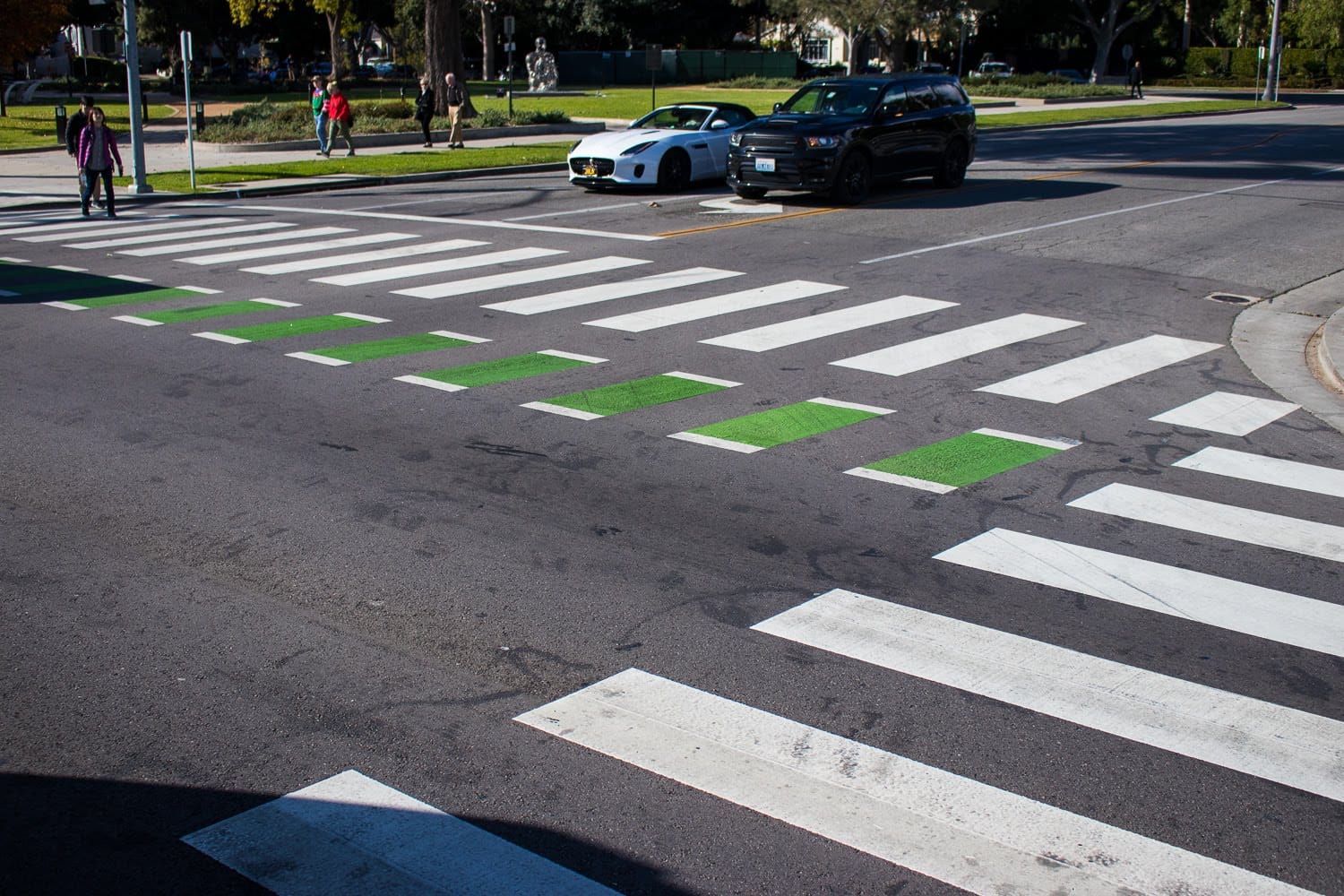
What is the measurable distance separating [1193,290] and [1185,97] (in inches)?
2222

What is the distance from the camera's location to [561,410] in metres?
9.85

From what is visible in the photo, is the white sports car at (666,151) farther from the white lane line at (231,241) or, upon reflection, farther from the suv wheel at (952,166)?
the white lane line at (231,241)

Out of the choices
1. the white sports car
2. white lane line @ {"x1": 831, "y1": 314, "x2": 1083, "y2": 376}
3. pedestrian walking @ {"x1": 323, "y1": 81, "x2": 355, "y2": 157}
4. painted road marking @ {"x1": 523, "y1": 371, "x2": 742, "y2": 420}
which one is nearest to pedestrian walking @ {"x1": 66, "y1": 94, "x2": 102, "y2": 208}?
pedestrian walking @ {"x1": 323, "y1": 81, "x2": 355, "y2": 157}

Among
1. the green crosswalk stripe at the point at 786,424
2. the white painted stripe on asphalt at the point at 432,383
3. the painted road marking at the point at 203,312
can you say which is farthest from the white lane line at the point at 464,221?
the green crosswalk stripe at the point at 786,424

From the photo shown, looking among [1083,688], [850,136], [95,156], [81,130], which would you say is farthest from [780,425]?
[81,130]

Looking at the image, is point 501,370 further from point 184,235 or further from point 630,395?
point 184,235

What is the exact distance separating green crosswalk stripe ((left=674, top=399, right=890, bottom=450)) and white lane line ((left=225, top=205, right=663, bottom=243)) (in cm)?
857

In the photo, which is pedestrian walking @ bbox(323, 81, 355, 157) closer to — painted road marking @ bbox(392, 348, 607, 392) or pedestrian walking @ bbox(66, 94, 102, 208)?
pedestrian walking @ bbox(66, 94, 102, 208)

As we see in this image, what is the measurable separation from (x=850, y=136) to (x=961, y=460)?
12930mm

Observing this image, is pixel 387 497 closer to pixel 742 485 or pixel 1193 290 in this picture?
pixel 742 485

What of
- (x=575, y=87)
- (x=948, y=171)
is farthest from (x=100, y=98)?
(x=948, y=171)

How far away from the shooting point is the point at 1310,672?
5707 millimetres

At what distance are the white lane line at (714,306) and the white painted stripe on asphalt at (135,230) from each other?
8926 mm

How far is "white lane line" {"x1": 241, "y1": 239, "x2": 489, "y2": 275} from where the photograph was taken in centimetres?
1617
